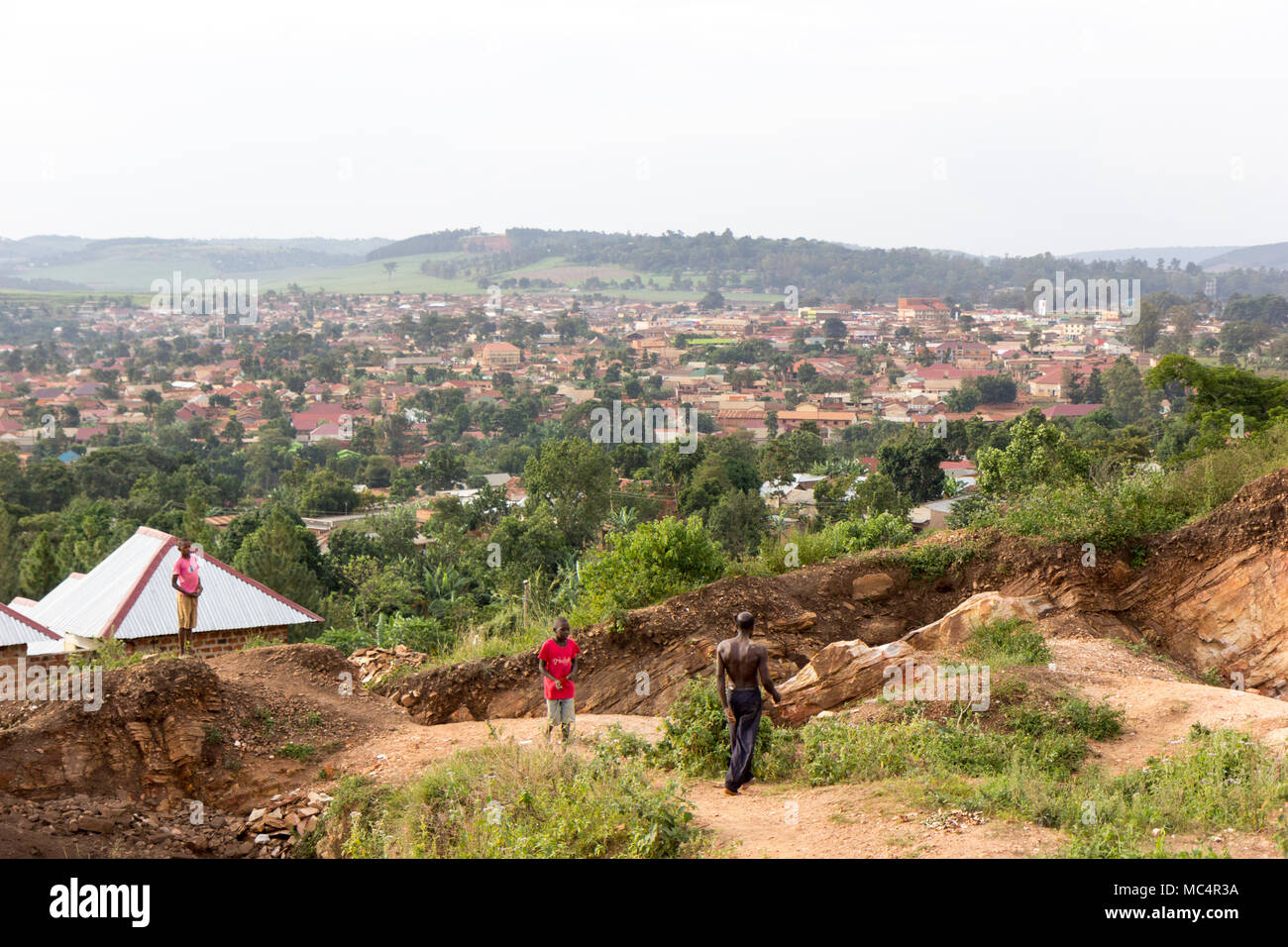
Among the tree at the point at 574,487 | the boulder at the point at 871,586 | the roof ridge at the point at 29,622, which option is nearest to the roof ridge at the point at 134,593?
the roof ridge at the point at 29,622

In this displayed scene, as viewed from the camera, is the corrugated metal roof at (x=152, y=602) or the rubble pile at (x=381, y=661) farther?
the corrugated metal roof at (x=152, y=602)

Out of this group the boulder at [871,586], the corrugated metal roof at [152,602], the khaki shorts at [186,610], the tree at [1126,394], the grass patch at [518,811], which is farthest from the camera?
the tree at [1126,394]

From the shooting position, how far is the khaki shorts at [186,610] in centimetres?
1007

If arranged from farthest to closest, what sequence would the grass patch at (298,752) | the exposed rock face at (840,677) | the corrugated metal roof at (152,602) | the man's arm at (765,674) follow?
the corrugated metal roof at (152,602) < the exposed rock face at (840,677) < the grass patch at (298,752) < the man's arm at (765,674)

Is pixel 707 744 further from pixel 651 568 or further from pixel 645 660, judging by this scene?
pixel 651 568

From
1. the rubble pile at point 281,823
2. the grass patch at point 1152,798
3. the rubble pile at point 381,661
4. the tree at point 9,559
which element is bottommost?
the tree at point 9,559

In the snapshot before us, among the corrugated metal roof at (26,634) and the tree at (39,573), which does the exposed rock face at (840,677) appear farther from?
the tree at (39,573)

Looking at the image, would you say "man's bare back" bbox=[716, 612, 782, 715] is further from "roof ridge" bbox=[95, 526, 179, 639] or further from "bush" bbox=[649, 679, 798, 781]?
"roof ridge" bbox=[95, 526, 179, 639]

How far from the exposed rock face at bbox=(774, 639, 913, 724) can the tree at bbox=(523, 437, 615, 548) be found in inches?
887

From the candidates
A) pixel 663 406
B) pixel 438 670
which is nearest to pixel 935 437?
pixel 438 670

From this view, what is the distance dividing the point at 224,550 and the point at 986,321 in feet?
382

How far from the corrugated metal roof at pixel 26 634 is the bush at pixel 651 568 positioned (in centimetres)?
681

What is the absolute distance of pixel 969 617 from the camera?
9.32 m

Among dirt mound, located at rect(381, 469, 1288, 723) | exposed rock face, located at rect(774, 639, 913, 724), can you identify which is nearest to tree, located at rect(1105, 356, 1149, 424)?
dirt mound, located at rect(381, 469, 1288, 723)
